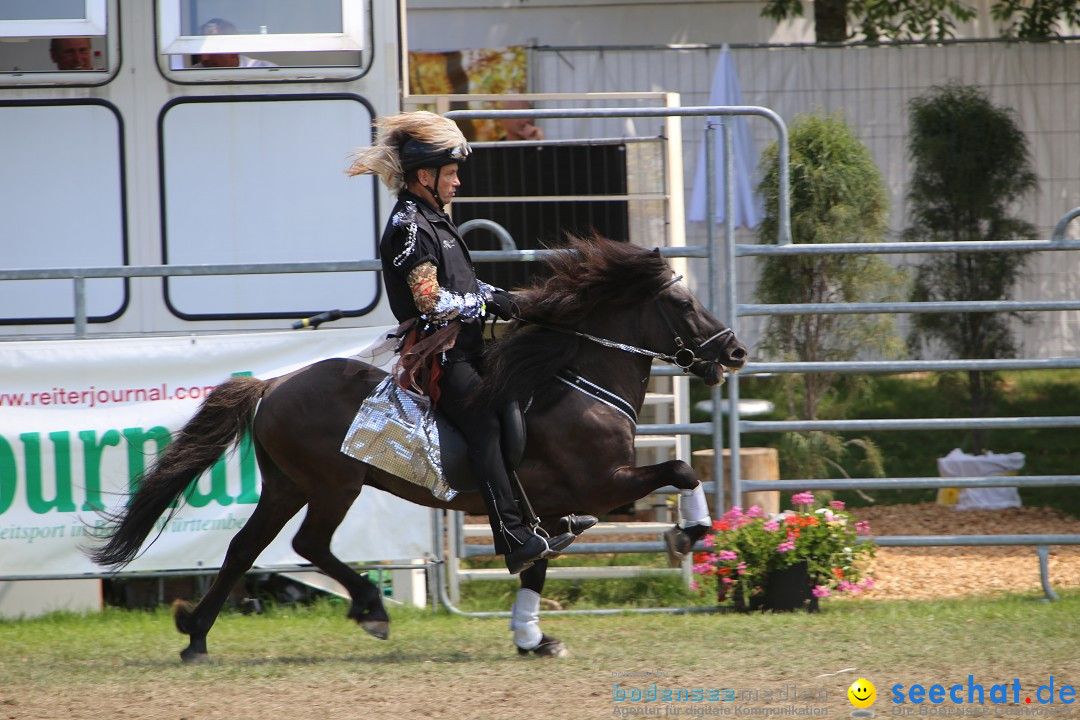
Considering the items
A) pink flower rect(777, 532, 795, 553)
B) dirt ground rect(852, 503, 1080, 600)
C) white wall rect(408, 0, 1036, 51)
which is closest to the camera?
pink flower rect(777, 532, 795, 553)

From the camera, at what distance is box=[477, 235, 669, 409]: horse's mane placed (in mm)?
5184

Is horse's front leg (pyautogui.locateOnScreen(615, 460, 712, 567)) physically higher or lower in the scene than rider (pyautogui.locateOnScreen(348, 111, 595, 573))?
lower

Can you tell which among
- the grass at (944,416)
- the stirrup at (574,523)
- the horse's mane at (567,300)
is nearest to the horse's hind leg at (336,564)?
the stirrup at (574,523)

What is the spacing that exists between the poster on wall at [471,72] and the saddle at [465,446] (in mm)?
8347

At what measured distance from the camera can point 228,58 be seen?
692 centimetres

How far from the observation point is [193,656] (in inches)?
211

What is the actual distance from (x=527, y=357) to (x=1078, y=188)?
936 cm

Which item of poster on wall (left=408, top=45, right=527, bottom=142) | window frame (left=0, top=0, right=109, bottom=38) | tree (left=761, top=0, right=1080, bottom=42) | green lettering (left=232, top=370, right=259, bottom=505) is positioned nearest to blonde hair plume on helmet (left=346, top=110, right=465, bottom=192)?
green lettering (left=232, top=370, right=259, bottom=505)

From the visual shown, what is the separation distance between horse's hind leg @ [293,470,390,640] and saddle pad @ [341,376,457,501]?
12.6 inches

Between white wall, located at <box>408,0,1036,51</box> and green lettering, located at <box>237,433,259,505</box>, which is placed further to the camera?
white wall, located at <box>408,0,1036,51</box>

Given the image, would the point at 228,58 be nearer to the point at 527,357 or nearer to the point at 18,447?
the point at 18,447

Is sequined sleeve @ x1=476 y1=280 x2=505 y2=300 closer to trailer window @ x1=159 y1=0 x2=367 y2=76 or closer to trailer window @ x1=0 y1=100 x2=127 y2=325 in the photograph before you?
trailer window @ x1=159 y1=0 x2=367 y2=76

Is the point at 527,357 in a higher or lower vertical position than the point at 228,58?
lower

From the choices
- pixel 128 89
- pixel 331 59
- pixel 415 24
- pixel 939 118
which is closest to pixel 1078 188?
pixel 939 118
